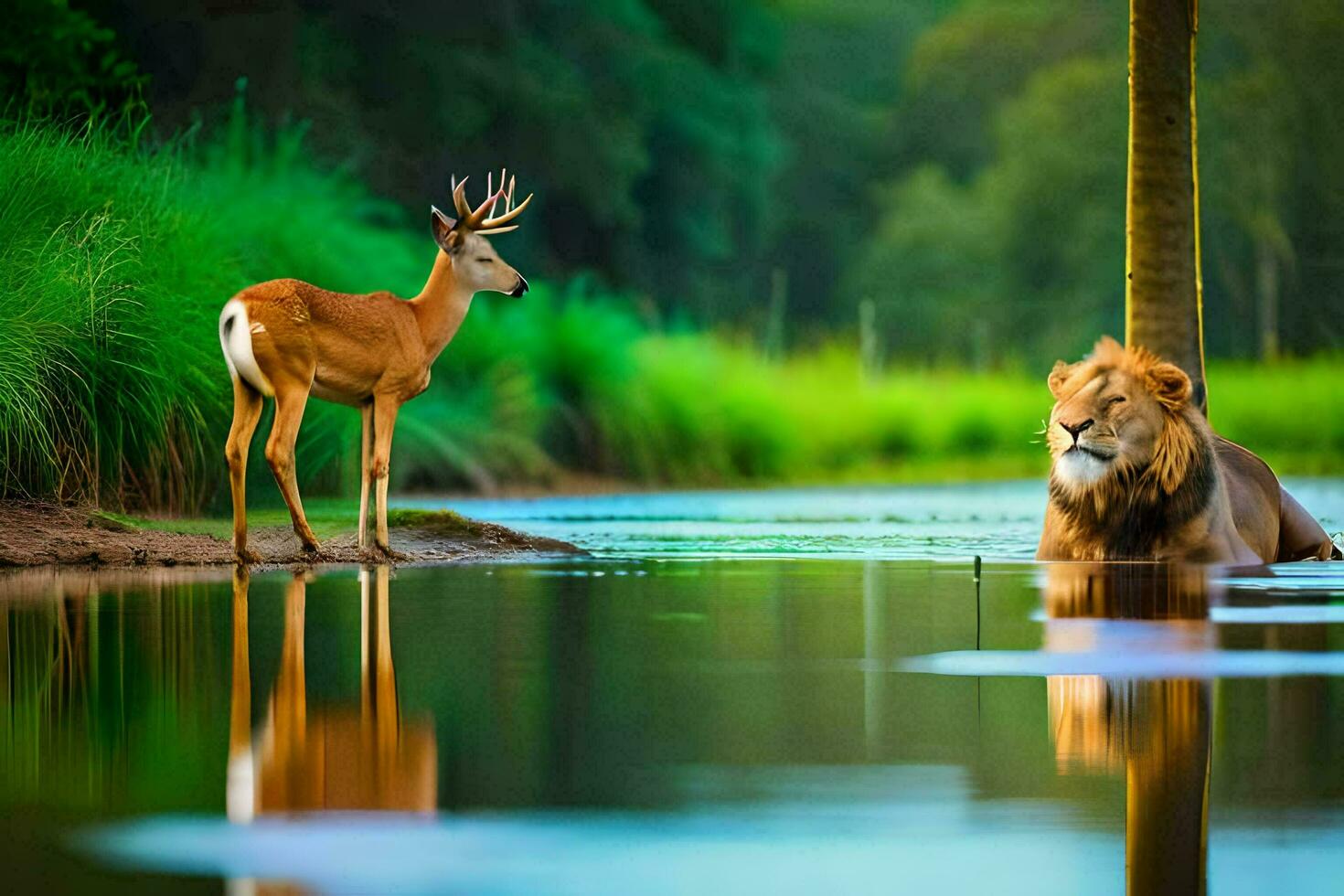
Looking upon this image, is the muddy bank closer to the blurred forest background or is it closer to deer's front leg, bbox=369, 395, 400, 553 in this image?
deer's front leg, bbox=369, 395, 400, 553

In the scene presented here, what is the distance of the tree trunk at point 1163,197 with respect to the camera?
1405cm

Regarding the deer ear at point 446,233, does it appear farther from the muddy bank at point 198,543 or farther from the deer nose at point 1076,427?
the deer nose at point 1076,427

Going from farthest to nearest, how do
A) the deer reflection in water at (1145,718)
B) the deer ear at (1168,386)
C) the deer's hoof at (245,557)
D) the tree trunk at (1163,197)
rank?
the tree trunk at (1163,197) < the deer's hoof at (245,557) < the deer ear at (1168,386) < the deer reflection in water at (1145,718)

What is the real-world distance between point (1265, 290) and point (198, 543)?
2865cm

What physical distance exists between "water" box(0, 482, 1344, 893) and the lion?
414mm

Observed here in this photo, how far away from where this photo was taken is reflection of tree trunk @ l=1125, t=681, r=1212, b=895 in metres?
4.24

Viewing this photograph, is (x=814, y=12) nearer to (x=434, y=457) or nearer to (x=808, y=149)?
(x=808, y=149)

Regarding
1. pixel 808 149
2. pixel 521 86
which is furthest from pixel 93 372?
pixel 808 149

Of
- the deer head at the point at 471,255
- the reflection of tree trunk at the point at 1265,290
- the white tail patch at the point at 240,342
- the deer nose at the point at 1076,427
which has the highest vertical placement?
the reflection of tree trunk at the point at 1265,290

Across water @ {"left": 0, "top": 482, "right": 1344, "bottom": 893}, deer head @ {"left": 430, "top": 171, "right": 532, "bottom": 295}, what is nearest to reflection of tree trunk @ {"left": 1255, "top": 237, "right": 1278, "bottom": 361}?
deer head @ {"left": 430, "top": 171, "right": 532, "bottom": 295}

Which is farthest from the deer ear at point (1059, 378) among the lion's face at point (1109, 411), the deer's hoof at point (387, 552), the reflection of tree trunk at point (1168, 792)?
the reflection of tree trunk at point (1168, 792)

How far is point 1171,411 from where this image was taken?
10.9 m

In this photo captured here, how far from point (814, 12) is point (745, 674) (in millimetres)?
37795

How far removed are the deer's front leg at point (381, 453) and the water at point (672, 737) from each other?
1.44 metres
